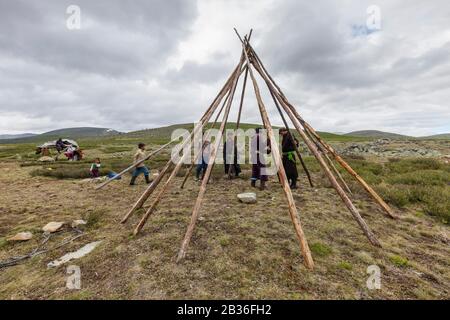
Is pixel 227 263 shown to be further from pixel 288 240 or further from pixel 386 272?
pixel 386 272

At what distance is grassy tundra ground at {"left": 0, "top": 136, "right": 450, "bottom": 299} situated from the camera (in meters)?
3.04

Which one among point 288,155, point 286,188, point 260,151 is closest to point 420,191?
point 288,155

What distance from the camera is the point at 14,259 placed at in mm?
3930

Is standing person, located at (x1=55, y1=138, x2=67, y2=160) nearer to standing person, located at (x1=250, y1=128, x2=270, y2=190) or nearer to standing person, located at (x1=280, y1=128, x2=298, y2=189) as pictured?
standing person, located at (x1=250, y1=128, x2=270, y2=190)

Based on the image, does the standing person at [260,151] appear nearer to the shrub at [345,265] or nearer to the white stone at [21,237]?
the shrub at [345,265]

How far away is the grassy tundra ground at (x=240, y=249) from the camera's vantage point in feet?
9.98

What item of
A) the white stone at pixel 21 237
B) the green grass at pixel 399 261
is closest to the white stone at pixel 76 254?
the white stone at pixel 21 237

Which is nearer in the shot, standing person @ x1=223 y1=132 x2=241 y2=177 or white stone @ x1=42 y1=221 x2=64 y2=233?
white stone @ x1=42 y1=221 x2=64 y2=233

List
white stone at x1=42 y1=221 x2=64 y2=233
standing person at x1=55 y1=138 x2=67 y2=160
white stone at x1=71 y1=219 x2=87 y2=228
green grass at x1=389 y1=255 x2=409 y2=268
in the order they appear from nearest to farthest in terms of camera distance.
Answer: green grass at x1=389 y1=255 x2=409 y2=268
white stone at x1=42 y1=221 x2=64 y2=233
white stone at x1=71 y1=219 x2=87 y2=228
standing person at x1=55 y1=138 x2=67 y2=160

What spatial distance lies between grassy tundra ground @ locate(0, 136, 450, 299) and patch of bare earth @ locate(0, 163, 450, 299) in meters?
0.02

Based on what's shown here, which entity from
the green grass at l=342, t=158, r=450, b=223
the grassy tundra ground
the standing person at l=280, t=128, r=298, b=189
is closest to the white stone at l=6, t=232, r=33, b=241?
the grassy tundra ground

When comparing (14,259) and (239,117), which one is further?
(239,117)

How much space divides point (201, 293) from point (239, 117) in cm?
671
